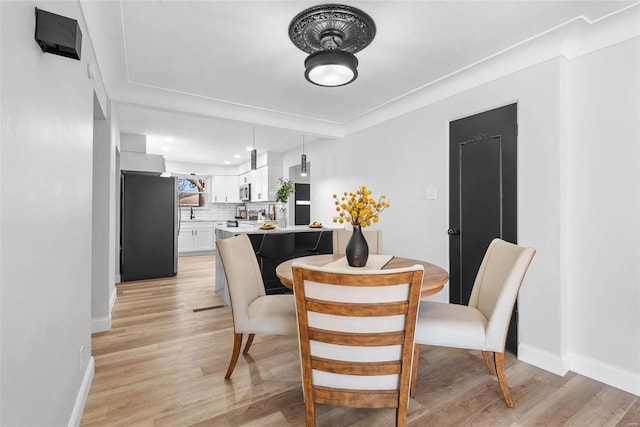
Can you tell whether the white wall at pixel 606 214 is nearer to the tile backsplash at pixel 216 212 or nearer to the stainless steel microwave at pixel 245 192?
the stainless steel microwave at pixel 245 192

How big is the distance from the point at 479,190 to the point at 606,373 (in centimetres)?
154

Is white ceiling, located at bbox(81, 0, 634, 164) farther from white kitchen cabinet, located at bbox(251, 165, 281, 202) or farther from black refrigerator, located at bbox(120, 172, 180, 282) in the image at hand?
white kitchen cabinet, located at bbox(251, 165, 281, 202)

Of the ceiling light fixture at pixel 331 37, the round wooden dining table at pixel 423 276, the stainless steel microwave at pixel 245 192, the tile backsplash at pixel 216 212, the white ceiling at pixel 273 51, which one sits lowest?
the round wooden dining table at pixel 423 276

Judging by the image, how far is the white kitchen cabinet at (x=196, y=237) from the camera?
24.2ft

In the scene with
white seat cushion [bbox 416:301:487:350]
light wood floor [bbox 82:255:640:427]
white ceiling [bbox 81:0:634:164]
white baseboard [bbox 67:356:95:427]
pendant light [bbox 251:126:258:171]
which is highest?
white ceiling [bbox 81:0:634:164]

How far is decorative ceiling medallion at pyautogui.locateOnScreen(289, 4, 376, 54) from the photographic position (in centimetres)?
194

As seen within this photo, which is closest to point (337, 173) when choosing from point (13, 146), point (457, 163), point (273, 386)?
point (457, 163)

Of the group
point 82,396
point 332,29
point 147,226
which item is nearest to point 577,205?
point 332,29

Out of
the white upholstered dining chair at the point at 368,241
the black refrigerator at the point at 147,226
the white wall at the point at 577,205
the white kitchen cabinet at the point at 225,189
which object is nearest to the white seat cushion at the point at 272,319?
the white upholstered dining chair at the point at 368,241

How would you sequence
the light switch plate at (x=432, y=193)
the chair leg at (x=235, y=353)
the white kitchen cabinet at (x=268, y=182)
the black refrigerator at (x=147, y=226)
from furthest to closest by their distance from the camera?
the white kitchen cabinet at (x=268, y=182) < the black refrigerator at (x=147, y=226) < the light switch plate at (x=432, y=193) < the chair leg at (x=235, y=353)

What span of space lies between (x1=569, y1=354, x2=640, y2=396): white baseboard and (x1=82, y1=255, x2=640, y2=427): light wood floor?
0.25 feet

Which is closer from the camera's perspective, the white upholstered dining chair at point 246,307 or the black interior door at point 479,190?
the white upholstered dining chair at point 246,307

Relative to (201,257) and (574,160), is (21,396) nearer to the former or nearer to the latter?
(574,160)

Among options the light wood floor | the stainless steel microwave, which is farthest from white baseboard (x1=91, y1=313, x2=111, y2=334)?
the stainless steel microwave
